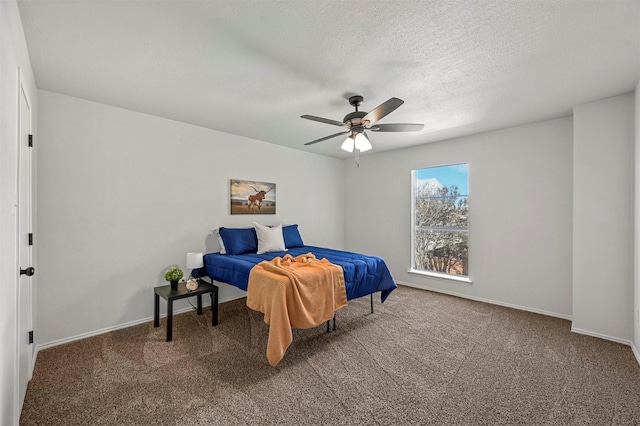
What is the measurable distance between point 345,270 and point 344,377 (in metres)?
1.05

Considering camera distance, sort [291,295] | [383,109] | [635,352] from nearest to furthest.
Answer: [383,109] < [291,295] < [635,352]

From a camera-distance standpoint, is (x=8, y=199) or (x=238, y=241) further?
(x=238, y=241)

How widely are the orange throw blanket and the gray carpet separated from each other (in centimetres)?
31

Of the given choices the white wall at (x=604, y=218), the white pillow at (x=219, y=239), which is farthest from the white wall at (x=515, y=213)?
the white pillow at (x=219, y=239)

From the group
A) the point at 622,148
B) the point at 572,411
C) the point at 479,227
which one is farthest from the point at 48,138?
the point at 622,148

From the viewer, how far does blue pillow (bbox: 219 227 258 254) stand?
3.82 meters

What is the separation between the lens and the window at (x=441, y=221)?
14.7ft

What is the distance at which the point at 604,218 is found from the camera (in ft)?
9.71

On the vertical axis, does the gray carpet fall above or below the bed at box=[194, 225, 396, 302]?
below

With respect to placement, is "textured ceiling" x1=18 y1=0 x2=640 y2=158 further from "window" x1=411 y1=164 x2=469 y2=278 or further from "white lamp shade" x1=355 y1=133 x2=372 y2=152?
"window" x1=411 y1=164 x2=469 y2=278

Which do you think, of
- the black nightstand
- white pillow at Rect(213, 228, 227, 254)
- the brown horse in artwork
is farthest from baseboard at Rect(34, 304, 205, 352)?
the brown horse in artwork

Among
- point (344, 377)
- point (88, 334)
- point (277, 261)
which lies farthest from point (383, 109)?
point (88, 334)

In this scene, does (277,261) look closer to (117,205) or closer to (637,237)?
(117,205)

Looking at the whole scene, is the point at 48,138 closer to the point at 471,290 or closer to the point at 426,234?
the point at 426,234
